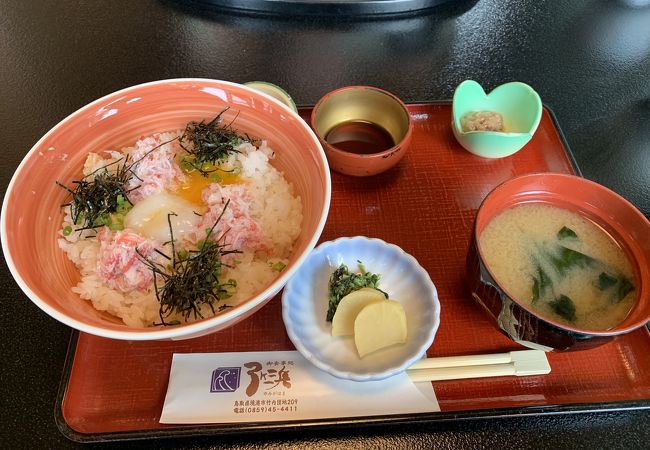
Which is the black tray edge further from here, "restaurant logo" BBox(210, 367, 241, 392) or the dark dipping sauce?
the dark dipping sauce

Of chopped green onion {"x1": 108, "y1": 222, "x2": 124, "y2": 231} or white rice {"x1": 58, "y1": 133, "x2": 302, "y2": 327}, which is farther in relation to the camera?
chopped green onion {"x1": 108, "y1": 222, "x2": 124, "y2": 231}

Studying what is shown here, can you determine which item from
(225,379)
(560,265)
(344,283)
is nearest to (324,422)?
(225,379)

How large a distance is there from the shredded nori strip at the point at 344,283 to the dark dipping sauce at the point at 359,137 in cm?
69

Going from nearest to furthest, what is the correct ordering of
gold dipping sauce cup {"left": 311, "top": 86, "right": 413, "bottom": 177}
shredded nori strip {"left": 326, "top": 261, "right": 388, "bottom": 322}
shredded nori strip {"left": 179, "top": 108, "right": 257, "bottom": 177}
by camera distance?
shredded nori strip {"left": 326, "top": 261, "right": 388, "bottom": 322} → shredded nori strip {"left": 179, "top": 108, "right": 257, "bottom": 177} → gold dipping sauce cup {"left": 311, "top": 86, "right": 413, "bottom": 177}

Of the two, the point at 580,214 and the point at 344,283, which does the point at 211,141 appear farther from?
the point at 580,214

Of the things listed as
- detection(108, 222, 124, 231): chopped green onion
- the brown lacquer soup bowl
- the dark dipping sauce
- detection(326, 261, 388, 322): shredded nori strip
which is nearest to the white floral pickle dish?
detection(326, 261, 388, 322): shredded nori strip

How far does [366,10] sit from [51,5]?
2.17 metres

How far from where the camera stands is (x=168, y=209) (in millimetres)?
1713

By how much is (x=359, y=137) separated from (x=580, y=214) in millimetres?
1007

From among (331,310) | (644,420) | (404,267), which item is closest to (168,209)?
(331,310)

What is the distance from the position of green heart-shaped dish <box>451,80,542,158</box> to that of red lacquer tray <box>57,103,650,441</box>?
0.60 feet

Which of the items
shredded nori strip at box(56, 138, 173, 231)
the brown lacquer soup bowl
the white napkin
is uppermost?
shredded nori strip at box(56, 138, 173, 231)

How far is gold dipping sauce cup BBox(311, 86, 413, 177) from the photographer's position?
6.59 feet

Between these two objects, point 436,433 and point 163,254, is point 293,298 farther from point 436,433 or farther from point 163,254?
point 436,433
